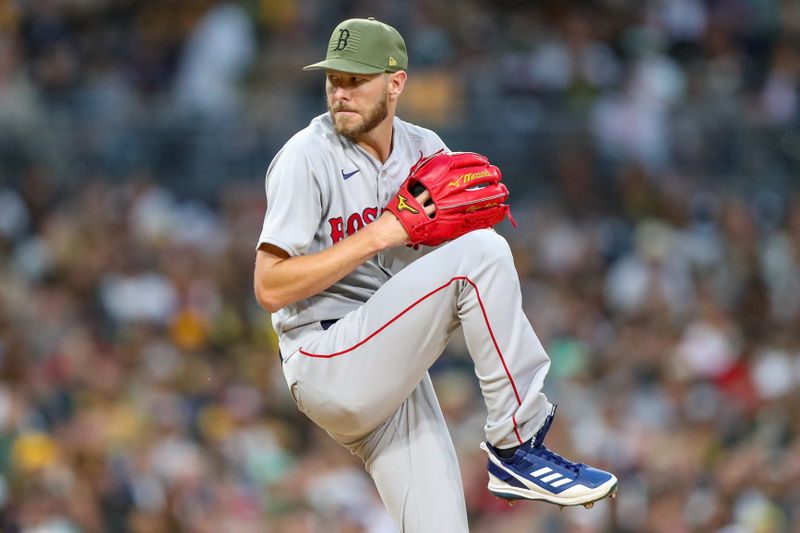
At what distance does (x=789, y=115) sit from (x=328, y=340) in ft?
23.7

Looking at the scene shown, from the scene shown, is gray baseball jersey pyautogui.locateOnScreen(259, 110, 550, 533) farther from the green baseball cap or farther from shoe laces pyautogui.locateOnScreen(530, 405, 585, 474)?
the green baseball cap

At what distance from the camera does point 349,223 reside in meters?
3.97

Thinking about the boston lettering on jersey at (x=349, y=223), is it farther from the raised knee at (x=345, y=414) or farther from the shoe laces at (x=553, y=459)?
the shoe laces at (x=553, y=459)

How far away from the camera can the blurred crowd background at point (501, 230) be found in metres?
6.93

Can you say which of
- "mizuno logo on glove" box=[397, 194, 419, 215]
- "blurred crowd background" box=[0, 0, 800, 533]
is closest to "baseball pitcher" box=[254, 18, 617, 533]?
"mizuno logo on glove" box=[397, 194, 419, 215]

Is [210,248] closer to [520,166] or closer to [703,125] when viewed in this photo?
[520,166]

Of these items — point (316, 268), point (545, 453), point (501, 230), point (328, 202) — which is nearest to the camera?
point (316, 268)

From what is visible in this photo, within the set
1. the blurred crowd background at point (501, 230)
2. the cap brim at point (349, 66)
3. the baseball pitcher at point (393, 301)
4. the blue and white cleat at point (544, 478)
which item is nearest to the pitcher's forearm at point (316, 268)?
the baseball pitcher at point (393, 301)

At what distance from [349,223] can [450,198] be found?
384 mm

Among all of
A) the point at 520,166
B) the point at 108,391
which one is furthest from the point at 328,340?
the point at 520,166

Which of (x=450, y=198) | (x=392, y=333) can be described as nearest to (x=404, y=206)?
(x=450, y=198)

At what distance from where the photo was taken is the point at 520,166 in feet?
31.0

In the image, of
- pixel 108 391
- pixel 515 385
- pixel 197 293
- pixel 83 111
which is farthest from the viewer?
pixel 83 111

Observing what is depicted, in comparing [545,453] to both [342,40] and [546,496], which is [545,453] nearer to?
[546,496]
